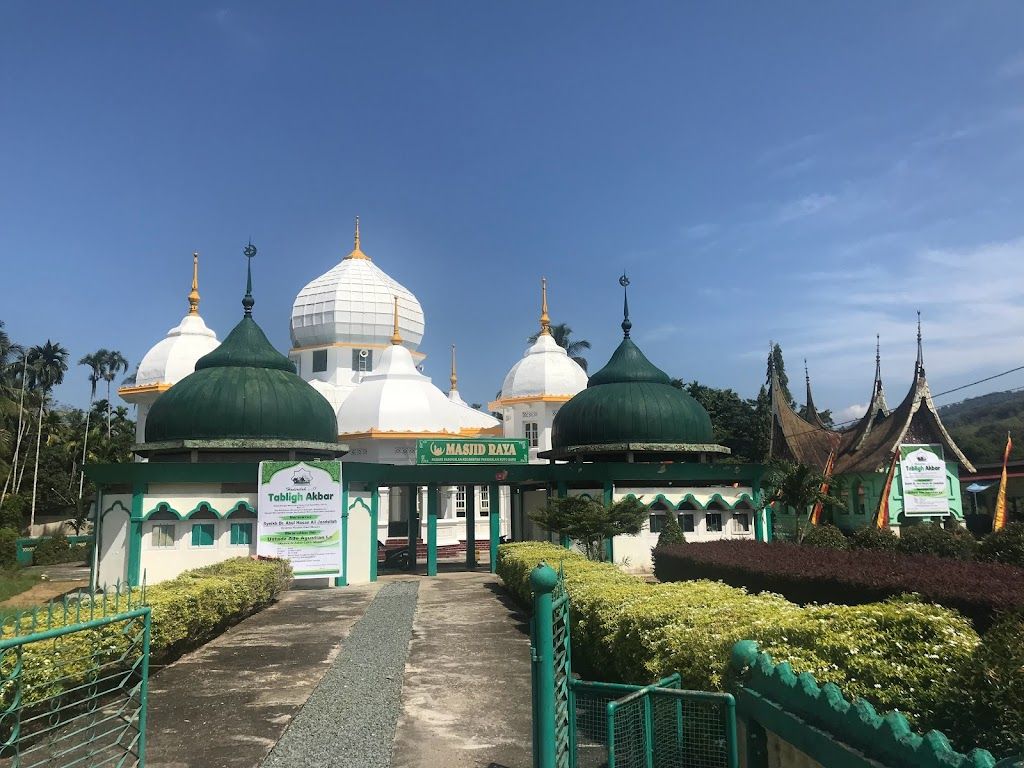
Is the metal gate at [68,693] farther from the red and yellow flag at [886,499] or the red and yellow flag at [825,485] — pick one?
the red and yellow flag at [886,499]

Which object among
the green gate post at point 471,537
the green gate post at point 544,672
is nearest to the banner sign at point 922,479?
the green gate post at point 471,537

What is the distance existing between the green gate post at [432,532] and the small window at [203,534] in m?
6.94

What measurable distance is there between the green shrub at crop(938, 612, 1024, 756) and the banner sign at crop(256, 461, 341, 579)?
20626 millimetres

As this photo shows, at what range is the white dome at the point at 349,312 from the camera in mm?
41531

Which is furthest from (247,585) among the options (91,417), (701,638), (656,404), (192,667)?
(91,417)

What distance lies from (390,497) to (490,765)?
32.5 metres

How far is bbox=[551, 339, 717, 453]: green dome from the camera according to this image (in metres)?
28.9

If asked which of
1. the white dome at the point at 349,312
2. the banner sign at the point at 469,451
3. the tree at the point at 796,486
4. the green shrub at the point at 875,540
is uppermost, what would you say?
the white dome at the point at 349,312

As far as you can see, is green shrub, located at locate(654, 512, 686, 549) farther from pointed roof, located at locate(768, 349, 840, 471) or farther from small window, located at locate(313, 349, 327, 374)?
small window, located at locate(313, 349, 327, 374)

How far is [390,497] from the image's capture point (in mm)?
39594

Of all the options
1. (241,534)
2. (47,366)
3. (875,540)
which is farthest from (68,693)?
(47,366)

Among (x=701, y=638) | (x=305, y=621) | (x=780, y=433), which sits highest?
(x=780, y=433)

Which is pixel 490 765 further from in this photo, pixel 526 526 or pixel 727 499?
pixel 526 526

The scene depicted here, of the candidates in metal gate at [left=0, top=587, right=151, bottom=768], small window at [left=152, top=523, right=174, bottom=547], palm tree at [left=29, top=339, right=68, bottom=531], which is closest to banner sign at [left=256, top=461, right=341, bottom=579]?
small window at [left=152, top=523, right=174, bottom=547]
